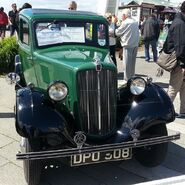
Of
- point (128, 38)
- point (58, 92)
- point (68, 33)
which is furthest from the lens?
point (128, 38)

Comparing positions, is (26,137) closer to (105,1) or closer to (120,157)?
(120,157)

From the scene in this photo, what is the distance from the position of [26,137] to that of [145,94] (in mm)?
1527

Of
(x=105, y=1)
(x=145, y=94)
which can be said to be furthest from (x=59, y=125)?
(x=105, y=1)

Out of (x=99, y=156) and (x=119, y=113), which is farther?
(x=119, y=113)

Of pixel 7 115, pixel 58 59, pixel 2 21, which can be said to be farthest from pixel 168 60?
pixel 2 21

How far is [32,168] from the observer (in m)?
3.87

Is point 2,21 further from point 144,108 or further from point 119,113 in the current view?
point 144,108

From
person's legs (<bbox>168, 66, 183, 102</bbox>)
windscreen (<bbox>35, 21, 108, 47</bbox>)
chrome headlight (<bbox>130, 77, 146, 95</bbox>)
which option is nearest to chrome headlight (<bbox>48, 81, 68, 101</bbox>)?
chrome headlight (<bbox>130, 77, 146, 95</bbox>)

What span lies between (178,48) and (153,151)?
200 centimetres

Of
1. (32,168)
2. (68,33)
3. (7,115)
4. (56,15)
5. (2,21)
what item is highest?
(56,15)

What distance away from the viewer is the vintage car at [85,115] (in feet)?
12.4

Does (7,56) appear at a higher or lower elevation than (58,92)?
lower

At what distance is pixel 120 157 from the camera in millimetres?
3912

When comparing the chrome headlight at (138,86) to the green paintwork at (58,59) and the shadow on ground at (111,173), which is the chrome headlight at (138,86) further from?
the shadow on ground at (111,173)
